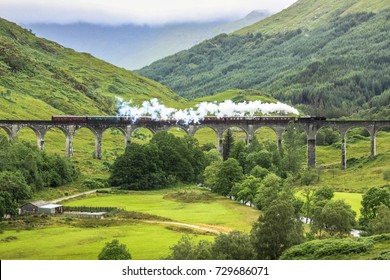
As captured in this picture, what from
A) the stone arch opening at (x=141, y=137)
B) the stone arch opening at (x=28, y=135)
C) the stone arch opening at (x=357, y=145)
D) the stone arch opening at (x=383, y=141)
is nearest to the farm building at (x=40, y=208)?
the stone arch opening at (x=28, y=135)

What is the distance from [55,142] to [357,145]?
7240cm

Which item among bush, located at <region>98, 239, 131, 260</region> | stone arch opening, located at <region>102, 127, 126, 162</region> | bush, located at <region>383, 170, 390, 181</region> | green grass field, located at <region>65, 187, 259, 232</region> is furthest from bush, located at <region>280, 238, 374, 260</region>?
stone arch opening, located at <region>102, 127, 126, 162</region>

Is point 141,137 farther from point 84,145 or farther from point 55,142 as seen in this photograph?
point 55,142

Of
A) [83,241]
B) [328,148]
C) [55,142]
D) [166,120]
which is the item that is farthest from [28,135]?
[83,241]

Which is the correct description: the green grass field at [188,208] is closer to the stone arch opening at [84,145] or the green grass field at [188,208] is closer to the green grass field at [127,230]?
the green grass field at [127,230]

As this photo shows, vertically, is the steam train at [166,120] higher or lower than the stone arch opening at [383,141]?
higher

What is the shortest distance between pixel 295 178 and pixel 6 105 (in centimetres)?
7561

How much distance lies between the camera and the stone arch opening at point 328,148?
473 ft

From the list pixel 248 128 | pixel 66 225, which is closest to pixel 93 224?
pixel 66 225

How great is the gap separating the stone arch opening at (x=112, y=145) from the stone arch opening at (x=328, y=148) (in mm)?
44111

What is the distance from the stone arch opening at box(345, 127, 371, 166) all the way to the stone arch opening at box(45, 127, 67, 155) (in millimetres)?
59759

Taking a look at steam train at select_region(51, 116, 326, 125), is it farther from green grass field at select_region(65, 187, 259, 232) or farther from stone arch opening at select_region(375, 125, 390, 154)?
green grass field at select_region(65, 187, 259, 232)

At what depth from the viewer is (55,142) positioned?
139625mm

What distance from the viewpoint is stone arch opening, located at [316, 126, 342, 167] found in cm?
14419
